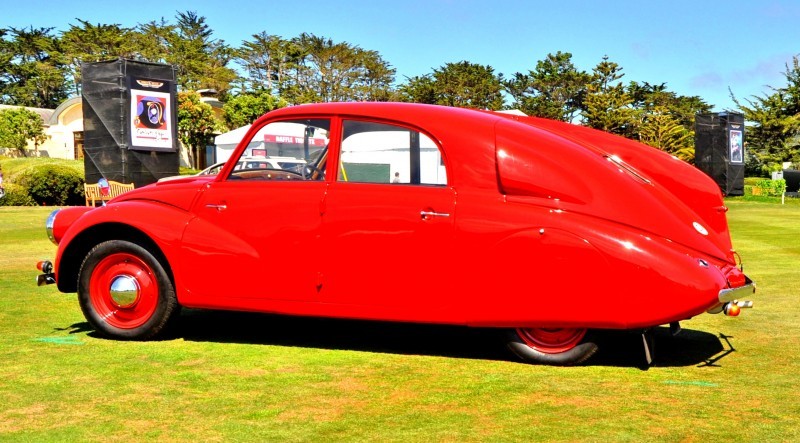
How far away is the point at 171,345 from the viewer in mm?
6164

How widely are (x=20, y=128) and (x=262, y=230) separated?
60.2 m

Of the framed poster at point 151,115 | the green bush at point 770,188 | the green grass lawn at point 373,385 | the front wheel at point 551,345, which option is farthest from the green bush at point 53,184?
the green bush at point 770,188

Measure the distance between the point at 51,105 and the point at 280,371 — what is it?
95.0 metres

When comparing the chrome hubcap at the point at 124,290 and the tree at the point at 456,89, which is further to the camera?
the tree at the point at 456,89

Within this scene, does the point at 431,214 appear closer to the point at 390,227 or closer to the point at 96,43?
the point at 390,227

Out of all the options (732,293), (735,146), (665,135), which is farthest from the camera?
(665,135)

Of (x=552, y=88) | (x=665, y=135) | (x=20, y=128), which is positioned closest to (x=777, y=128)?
(x=665, y=135)

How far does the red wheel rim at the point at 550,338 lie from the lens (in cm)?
551

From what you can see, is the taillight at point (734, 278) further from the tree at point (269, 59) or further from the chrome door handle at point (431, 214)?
the tree at point (269, 59)

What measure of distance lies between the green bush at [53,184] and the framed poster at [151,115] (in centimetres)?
904

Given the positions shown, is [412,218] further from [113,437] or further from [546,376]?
[113,437]

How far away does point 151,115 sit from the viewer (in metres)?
23.7

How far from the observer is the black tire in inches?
244

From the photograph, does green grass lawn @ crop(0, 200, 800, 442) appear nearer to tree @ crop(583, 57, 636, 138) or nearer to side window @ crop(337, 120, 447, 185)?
side window @ crop(337, 120, 447, 185)
